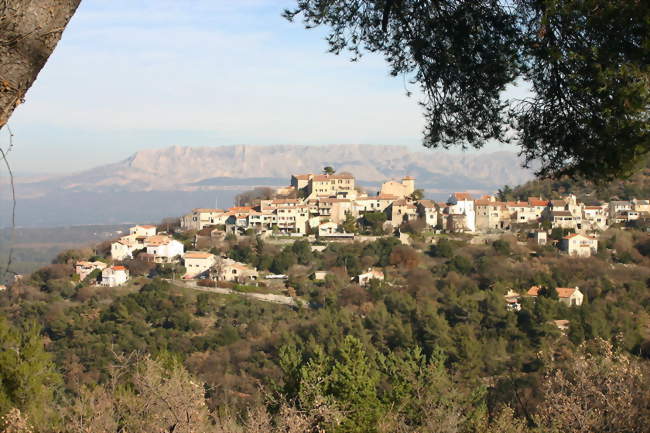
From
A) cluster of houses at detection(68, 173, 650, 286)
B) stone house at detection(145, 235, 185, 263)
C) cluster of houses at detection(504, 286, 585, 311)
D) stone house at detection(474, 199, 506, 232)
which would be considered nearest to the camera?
cluster of houses at detection(504, 286, 585, 311)

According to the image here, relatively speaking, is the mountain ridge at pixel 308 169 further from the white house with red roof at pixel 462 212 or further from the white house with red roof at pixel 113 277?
the white house with red roof at pixel 113 277

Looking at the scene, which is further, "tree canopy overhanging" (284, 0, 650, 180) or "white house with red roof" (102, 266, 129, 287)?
"white house with red roof" (102, 266, 129, 287)

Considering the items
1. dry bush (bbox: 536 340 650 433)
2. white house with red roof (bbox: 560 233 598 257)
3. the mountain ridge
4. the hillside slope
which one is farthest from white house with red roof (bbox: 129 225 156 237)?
the mountain ridge

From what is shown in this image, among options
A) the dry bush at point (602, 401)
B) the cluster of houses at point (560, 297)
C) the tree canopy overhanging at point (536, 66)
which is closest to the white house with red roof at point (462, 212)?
the cluster of houses at point (560, 297)

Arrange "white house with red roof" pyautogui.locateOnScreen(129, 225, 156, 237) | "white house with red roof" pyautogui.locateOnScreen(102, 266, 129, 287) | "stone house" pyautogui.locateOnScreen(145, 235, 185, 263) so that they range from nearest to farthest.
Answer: "white house with red roof" pyautogui.locateOnScreen(102, 266, 129, 287) → "stone house" pyautogui.locateOnScreen(145, 235, 185, 263) → "white house with red roof" pyautogui.locateOnScreen(129, 225, 156, 237)

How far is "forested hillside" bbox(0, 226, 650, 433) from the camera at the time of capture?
8352mm

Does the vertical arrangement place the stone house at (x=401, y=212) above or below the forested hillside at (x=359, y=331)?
above

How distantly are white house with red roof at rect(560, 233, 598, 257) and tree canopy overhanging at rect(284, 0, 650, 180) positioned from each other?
99.8 ft

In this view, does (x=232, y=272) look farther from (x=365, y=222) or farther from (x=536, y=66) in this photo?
(x=536, y=66)

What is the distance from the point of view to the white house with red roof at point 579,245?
1318 inches

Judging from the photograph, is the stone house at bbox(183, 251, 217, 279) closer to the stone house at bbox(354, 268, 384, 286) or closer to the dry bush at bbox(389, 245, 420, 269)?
the stone house at bbox(354, 268, 384, 286)

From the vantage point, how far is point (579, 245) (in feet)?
111

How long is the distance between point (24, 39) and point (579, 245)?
110 ft

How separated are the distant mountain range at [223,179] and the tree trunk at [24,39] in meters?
96.9
